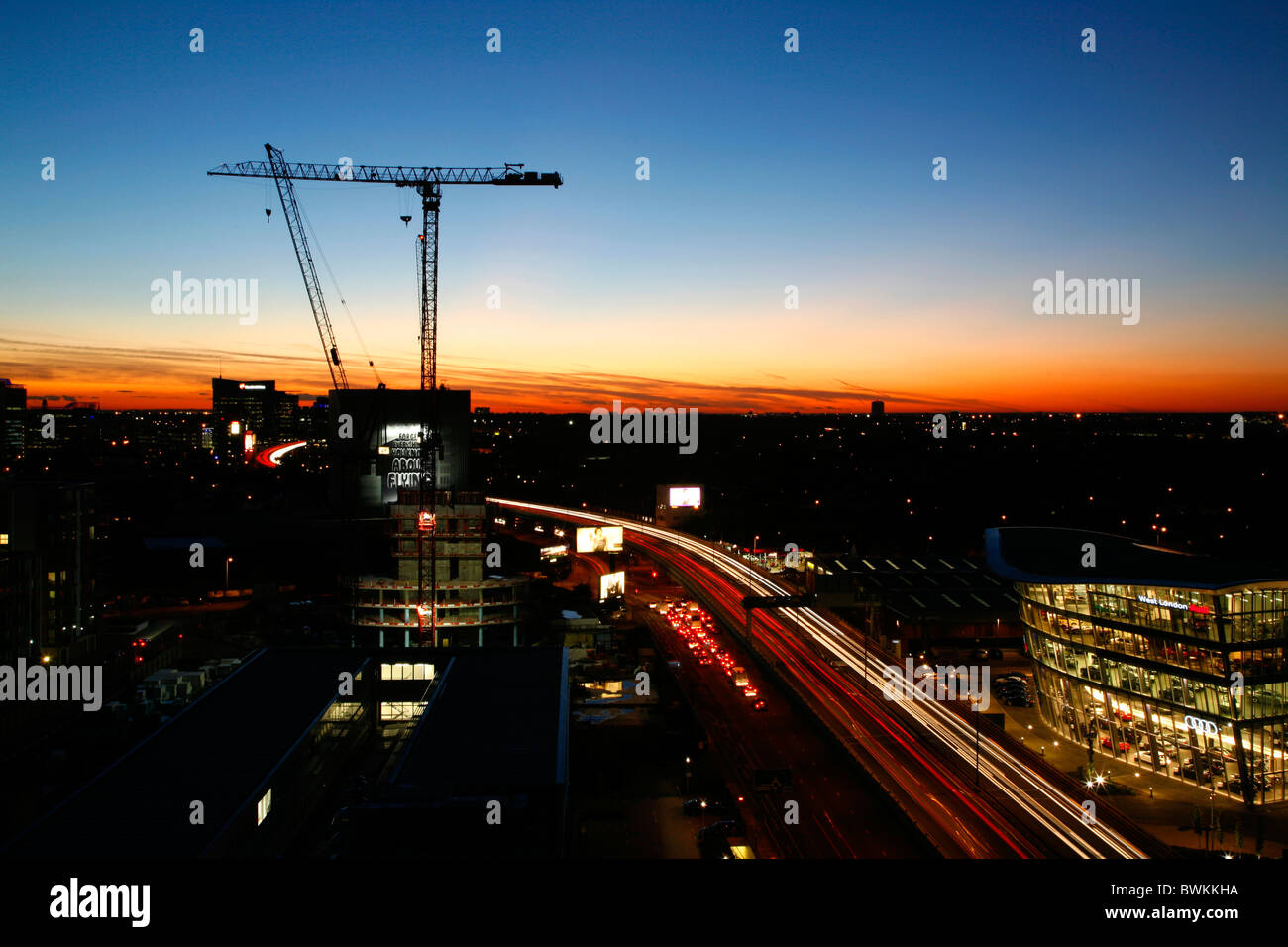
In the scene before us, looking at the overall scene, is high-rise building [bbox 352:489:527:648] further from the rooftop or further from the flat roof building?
the flat roof building

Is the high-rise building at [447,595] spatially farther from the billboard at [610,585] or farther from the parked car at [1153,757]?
the parked car at [1153,757]

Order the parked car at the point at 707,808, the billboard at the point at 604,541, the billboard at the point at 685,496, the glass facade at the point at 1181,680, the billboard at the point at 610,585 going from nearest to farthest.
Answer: the parked car at the point at 707,808, the glass facade at the point at 1181,680, the billboard at the point at 610,585, the billboard at the point at 604,541, the billboard at the point at 685,496

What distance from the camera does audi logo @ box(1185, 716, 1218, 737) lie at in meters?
20.5

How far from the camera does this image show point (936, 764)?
63.3ft

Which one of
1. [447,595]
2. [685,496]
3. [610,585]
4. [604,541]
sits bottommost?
[610,585]

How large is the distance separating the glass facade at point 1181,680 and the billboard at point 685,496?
3887 cm

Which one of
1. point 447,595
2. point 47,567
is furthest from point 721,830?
point 47,567

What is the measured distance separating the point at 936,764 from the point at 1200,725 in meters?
7.12

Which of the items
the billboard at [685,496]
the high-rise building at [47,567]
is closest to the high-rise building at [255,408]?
the billboard at [685,496]

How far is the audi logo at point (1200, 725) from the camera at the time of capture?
808 inches

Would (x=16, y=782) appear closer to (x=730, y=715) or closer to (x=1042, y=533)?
(x=730, y=715)

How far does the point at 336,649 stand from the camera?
22906 millimetres

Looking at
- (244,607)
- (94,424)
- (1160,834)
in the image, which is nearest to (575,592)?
(244,607)

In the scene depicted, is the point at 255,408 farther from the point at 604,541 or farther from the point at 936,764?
the point at 936,764
